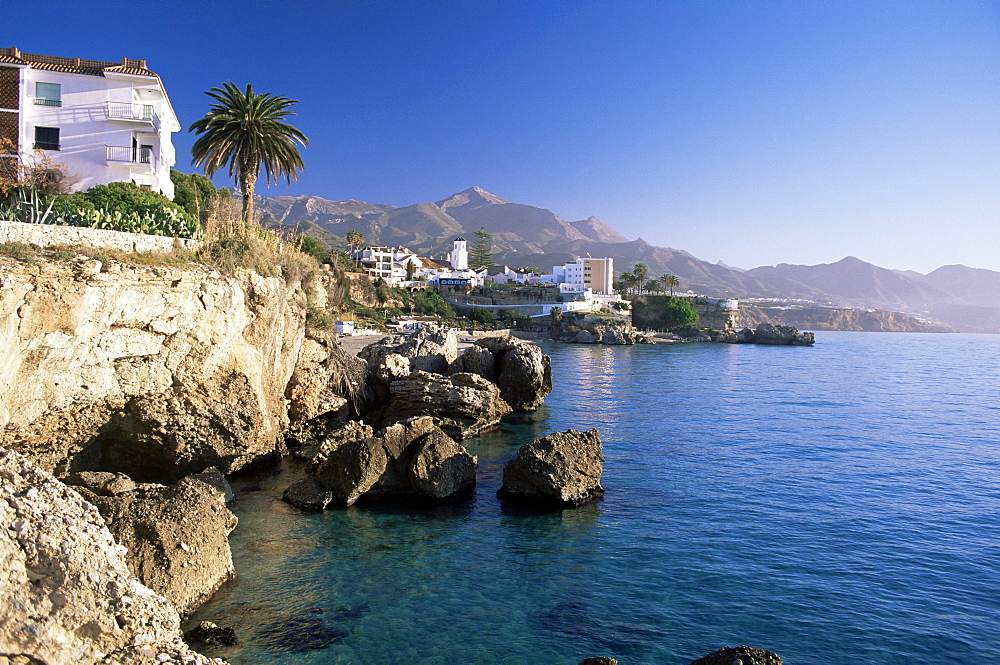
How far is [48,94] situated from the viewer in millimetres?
30375

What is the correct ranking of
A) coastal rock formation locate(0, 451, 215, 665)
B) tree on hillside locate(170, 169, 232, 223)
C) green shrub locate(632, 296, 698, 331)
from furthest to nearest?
green shrub locate(632, 296, 698, 331)
tree on hillside locate(170, 169, 232, 223)
coastal rock formation locate(0, 451, 215, 665)

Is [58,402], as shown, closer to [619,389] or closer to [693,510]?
[693,510]

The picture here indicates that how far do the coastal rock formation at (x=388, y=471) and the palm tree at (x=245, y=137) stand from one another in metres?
17.1

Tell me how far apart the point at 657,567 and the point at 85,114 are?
35664mm

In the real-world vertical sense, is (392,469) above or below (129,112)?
below

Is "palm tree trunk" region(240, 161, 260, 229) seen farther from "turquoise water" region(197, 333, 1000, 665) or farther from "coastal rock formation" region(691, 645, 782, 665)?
"coastal rock formation" region(691, 645, 782, 665)

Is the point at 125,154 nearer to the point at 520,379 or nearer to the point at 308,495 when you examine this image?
the point at 520,379

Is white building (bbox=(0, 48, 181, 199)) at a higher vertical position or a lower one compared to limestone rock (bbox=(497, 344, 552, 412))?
higher

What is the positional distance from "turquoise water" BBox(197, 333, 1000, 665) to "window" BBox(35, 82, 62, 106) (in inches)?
1059

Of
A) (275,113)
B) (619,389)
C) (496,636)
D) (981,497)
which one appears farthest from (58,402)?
(619,389)

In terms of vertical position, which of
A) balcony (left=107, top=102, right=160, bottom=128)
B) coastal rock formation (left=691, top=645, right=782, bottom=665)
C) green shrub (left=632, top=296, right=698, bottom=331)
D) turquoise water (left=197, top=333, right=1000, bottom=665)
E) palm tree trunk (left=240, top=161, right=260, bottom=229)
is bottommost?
turquoise water (left=197, top=333, right=1000, bottom=665)

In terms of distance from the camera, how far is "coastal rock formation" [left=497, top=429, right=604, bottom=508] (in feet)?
51.5

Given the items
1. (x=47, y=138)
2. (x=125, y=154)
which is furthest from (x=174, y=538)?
(x=47, y=138)

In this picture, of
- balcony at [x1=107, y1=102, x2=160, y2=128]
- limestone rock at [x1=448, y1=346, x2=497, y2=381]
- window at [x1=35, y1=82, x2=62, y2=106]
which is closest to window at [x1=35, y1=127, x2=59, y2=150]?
window at [x1=35, y1=82, x2=62, y2=106]
